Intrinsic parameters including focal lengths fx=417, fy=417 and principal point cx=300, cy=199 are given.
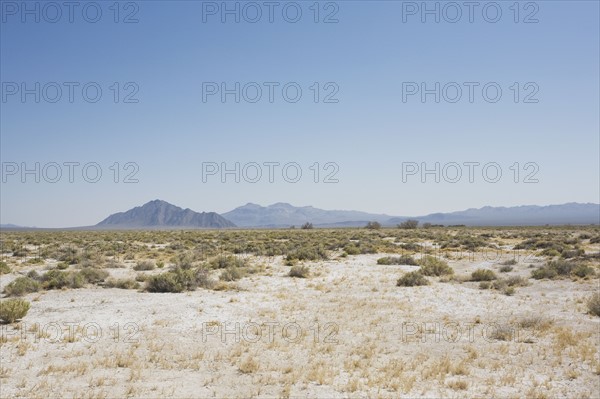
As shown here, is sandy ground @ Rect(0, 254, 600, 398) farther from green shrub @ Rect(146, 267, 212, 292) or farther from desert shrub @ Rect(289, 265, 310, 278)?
desert shrub @ Rect(289, 265, 310, 278)

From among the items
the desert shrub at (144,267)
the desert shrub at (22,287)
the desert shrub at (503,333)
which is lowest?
the desert shrub at (503,333)

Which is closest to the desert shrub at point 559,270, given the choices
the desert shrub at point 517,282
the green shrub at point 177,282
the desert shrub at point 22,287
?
the desert shrub at point 517,282

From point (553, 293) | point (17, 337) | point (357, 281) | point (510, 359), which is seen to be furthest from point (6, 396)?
point (553, 293)

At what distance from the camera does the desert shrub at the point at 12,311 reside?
456 inches

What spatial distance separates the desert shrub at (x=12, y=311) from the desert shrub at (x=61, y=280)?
533cm

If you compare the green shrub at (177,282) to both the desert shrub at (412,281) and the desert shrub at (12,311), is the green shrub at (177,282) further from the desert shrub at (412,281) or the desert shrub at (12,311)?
the desert shrub at (412,281)

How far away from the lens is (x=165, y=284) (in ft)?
55.7

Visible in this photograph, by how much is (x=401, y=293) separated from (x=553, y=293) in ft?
19.9

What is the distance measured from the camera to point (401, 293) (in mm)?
16812

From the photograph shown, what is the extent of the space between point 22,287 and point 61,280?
1613 mm

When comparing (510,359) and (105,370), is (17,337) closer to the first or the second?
(105,370)

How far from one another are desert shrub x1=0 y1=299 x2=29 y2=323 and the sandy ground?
1.70ft

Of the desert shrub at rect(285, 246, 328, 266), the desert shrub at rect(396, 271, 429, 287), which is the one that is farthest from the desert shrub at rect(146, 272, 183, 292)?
the desert shrub at rect(285, 246, 328, 266)

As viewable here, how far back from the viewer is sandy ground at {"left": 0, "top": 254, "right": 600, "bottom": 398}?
25.7ft
